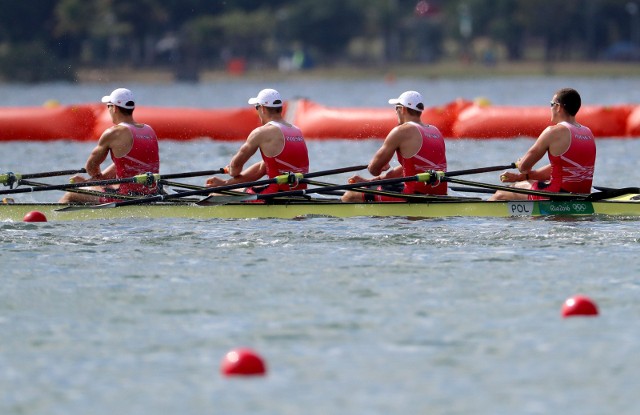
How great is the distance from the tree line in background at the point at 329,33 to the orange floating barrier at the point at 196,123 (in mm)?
68855

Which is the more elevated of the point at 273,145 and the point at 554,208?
the point at 273,145

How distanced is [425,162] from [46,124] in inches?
650

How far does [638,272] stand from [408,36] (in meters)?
104

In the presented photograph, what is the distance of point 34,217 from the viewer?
16219 millimetres

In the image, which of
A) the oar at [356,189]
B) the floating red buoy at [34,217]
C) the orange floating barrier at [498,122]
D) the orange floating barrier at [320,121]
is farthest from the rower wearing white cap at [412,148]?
the orange floating barrier at [498,122]

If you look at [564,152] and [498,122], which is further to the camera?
[498,122]

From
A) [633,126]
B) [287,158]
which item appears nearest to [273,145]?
[287,158]

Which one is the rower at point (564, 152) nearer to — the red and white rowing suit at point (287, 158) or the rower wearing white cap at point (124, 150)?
the red and white rowing suit at point (287, 158)

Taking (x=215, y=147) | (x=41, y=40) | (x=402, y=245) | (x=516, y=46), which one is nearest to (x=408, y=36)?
(x=516, y=46)

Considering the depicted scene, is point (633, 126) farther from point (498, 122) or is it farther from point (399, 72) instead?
point (399, 72)

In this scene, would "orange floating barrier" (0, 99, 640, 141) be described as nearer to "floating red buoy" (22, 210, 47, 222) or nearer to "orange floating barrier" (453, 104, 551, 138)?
"orange floating barrier" (453, 104, 551, 138)

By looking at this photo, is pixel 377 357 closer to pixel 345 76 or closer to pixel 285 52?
pixel 345 76

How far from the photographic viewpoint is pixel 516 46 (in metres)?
Answer: 111

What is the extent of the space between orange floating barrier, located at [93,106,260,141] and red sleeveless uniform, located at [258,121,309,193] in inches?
567
